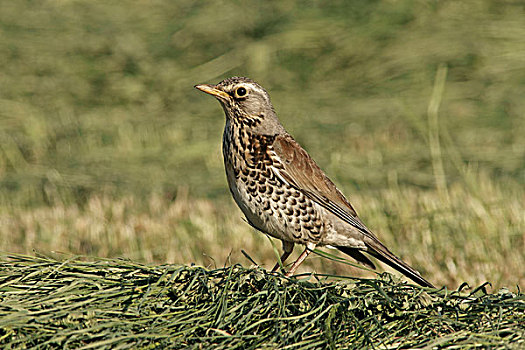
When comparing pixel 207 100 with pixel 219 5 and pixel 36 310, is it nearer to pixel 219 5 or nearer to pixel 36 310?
pixel 219 5

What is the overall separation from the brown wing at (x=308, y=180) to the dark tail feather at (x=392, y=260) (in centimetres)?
9

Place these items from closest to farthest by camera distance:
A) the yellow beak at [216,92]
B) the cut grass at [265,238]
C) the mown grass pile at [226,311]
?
the mown grass pile at [226,311] < the yellow beak at [216,92] < the cut grass at [265,238]

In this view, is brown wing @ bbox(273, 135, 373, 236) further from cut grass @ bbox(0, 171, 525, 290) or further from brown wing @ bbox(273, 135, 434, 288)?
cut grass @ bbox(0, 171, 525, 290)

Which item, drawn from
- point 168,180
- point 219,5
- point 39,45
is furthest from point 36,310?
point 219,5

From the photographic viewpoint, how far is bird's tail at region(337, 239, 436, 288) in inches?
194

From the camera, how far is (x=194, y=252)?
6.62 meters

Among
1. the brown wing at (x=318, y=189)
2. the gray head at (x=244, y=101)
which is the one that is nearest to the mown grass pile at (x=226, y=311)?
the brown wing at (x=318, y=189)

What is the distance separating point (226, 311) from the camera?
136 inches

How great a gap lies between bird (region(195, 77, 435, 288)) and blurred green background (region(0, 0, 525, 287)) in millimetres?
976

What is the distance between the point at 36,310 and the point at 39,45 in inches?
343

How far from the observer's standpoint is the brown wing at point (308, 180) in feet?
16.7

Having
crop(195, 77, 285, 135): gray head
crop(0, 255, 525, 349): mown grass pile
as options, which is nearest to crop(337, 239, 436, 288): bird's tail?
crop(195, 77, 285, 135): gray head

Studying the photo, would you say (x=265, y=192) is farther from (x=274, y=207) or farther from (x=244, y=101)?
(x=244, y=101)

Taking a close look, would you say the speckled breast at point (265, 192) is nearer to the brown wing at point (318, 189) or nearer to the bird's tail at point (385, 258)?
the brown wing at point (318, 189)
